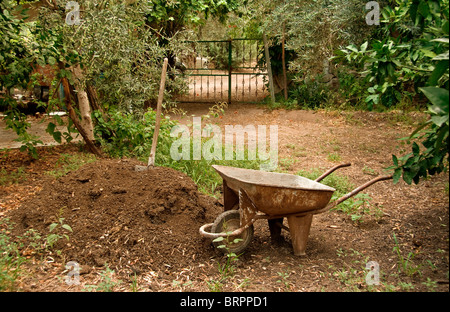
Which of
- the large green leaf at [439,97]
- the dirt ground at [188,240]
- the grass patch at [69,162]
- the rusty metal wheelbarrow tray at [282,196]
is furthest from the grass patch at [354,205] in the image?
the grass patch at [69,162]

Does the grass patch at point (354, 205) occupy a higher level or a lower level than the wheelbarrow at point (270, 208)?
lower

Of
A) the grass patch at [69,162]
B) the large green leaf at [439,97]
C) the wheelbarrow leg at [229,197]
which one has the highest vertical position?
the large green leaf at [439,97]

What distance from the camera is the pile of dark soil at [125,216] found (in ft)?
10.7

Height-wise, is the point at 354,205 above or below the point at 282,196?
below

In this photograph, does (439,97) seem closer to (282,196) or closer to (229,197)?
(282,196)

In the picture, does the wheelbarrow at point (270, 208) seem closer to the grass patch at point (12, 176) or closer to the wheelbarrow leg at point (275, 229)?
the wheelbarrow leg at point (275, 229)

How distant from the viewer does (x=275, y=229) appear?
3654 mm

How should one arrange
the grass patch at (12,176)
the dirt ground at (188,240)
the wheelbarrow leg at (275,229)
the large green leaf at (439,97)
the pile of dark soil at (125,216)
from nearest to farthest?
the large green leaf at (439,97) < the dirt ground at (188,240) < the pile of dark soil at (125,216) < the wheelbarrow leg at (275,229) < the grass patch at (12,176)

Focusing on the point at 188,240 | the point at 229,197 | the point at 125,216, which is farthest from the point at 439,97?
the point at 125,216

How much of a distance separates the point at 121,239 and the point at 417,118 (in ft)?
21.3

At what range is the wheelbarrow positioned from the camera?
3.11m

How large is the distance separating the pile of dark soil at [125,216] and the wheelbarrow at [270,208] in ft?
0.98

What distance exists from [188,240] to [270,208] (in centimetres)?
82

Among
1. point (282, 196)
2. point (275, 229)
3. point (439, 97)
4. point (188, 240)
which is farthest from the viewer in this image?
point (275, 229)
